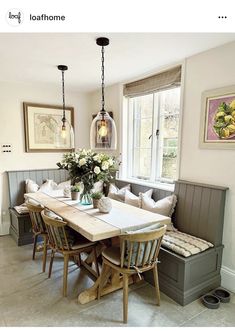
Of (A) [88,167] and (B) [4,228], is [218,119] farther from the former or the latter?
(B) [4,228]

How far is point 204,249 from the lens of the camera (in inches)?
86.2

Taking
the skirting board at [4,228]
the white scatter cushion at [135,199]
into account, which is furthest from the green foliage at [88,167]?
the skirting board at [4,228]

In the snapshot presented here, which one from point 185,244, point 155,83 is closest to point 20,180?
point 155,83

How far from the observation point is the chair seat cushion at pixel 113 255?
1969 mm

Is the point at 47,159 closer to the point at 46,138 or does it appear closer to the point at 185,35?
the point at 46,138

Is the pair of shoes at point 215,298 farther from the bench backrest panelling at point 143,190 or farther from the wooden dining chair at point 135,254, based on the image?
the bench backrest panelling at point 143,190

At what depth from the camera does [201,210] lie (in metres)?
2.43

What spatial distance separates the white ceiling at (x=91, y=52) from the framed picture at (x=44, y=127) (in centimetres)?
64

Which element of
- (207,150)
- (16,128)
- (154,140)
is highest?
(16,128)

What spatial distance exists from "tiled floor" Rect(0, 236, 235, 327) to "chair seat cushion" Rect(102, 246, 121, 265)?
46cm
